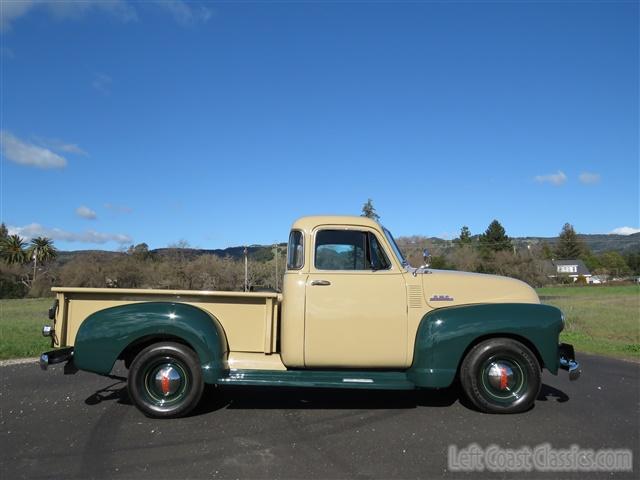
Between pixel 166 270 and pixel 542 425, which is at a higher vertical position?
pixel 166 270

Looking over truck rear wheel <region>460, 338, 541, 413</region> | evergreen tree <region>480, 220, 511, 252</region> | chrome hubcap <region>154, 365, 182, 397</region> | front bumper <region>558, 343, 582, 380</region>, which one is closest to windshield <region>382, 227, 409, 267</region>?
truck rear wheel <region>460, 338, 541, 413</region>

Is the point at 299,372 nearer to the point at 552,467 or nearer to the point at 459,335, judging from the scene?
the point at 459,335

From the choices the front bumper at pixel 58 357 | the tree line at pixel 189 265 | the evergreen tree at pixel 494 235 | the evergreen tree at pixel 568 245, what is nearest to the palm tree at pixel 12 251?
the tree line at pixel 189 265

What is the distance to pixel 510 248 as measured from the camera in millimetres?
54125

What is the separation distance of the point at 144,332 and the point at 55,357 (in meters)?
1.00

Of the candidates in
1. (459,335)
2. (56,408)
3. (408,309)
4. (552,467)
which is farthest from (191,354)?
(552,467)

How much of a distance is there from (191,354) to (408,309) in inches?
90.6

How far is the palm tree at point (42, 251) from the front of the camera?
212 feet

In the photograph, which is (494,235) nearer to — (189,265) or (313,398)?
(189,265)

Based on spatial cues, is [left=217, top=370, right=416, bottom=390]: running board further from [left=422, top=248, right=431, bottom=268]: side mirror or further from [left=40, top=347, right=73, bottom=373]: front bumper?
[left=40, top=347, right=73, bottom=373]: front bumper

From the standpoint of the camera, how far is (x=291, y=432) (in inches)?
181

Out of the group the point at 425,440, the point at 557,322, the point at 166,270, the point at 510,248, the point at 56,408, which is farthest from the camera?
the point at 510,248

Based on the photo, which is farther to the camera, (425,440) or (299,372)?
(299,372)

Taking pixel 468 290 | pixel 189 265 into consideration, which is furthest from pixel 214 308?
pixel 189 265
